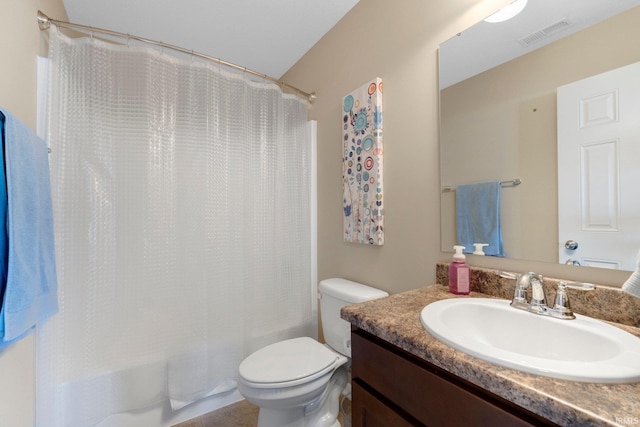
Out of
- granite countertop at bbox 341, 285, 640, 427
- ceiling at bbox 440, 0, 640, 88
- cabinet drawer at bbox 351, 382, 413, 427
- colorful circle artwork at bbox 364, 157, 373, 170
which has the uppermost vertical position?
ceiling at bbox 440, 0, 640, 88

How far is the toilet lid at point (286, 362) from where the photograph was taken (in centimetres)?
112

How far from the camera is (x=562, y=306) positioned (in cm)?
71

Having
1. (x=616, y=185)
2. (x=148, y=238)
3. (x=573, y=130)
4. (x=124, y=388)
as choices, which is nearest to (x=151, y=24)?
(x=148, y=238)

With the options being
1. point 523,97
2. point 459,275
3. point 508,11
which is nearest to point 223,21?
point 508,11

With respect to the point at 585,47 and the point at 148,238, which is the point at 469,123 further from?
the point at 148,238

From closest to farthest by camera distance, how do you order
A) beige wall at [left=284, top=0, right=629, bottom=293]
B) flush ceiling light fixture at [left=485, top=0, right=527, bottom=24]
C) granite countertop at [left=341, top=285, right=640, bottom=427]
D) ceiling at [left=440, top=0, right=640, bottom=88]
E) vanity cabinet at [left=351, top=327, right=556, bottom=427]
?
1. granite countertop at [left=341, top=285, right=640, bottom=427]
2. vanity cabinet at [left=351, top=327, right=556, bottom=427]
3. ceiling at [left=440, top=0, right=640, bottom=88]
4. flush ceiling light fixture at [left=485, top=0, right=527, bottom=24]
5. beige wall at [left=284, top=0, right=629, bottom=293]

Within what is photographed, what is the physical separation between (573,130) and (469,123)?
1.07ft

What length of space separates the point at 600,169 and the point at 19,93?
1971mm

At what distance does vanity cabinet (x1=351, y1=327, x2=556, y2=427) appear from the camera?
0.48 metres

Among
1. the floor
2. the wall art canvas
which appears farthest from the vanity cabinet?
the floor

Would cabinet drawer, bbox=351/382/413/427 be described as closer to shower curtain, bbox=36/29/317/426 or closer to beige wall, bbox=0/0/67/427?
shower curtain, bbox=36/29/317/426

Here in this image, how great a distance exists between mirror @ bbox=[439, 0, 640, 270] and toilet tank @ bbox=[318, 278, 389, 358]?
1.59 feet

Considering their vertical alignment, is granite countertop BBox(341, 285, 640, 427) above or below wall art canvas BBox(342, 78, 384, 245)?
below

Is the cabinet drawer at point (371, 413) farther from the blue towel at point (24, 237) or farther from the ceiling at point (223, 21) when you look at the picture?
the ceiling at point (223, 21)
